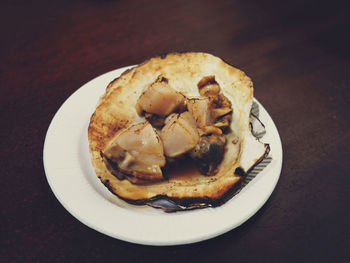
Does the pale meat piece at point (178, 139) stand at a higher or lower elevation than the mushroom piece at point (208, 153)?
higher

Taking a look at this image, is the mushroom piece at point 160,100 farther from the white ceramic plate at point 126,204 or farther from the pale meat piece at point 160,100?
the white ceramic plate at point 126,204

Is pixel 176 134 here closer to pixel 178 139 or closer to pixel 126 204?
pixel 178 139

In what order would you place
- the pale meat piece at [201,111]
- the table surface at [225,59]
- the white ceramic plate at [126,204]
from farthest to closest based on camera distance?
the pale meat piece at [201,111] < the table surface at [225,59] < the white ceramic plate at [126,204]

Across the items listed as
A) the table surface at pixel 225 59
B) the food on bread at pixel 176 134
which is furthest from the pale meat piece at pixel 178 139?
the table surface at pixel 225 59

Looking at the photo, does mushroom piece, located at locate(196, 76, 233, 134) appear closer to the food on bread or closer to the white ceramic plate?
the food on bread

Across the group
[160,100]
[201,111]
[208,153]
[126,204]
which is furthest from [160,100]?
[126,204]

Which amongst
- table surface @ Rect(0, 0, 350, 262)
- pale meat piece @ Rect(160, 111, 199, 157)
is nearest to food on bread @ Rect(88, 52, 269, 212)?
pale meat piece @ Rect(160, 111, 199, 157)

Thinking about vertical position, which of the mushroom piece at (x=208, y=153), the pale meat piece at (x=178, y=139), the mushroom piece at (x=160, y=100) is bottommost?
the mushroom piece at (x=208, y=153)
